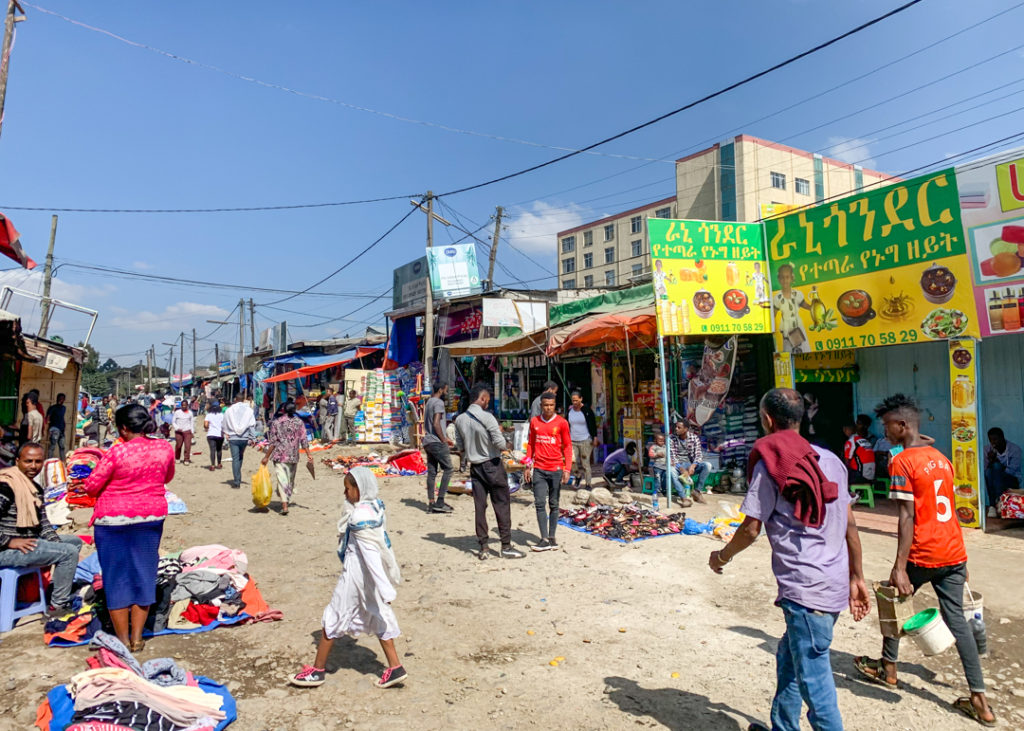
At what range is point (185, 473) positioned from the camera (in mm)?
14141

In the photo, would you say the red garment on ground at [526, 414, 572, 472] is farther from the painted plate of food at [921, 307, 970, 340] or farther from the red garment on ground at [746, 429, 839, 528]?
the painted plate of food at [921, 307, 970, 340]

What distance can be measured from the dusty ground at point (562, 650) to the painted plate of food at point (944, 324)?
256 centimetres

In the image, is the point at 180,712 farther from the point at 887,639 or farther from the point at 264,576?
the point at 887,639

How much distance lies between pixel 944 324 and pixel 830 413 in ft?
12.1

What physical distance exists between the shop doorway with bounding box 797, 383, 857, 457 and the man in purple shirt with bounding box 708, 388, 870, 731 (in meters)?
9.14

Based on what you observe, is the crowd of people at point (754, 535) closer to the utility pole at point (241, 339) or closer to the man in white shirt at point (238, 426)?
the man in white shirt at point (238, 426)

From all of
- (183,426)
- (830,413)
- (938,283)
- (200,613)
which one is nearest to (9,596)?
(200,613)

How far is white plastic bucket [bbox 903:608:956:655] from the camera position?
3678 mm

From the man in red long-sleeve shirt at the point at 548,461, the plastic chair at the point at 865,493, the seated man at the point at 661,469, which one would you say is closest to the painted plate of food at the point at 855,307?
the plastic chair at the point at 865,493

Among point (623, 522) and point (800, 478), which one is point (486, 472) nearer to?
point (623, 522)

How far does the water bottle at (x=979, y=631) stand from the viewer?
3.67 m

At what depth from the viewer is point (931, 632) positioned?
3709 mm

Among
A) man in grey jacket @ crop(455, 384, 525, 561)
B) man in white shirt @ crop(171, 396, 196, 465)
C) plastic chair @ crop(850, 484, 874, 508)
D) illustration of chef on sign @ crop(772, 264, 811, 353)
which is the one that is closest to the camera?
man in grey jacket @ crop(455, 384, 525, 561)

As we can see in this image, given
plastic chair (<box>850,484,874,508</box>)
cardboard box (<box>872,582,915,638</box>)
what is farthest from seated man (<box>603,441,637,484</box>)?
cardboard box (<box>872,582,915,638</box>)
